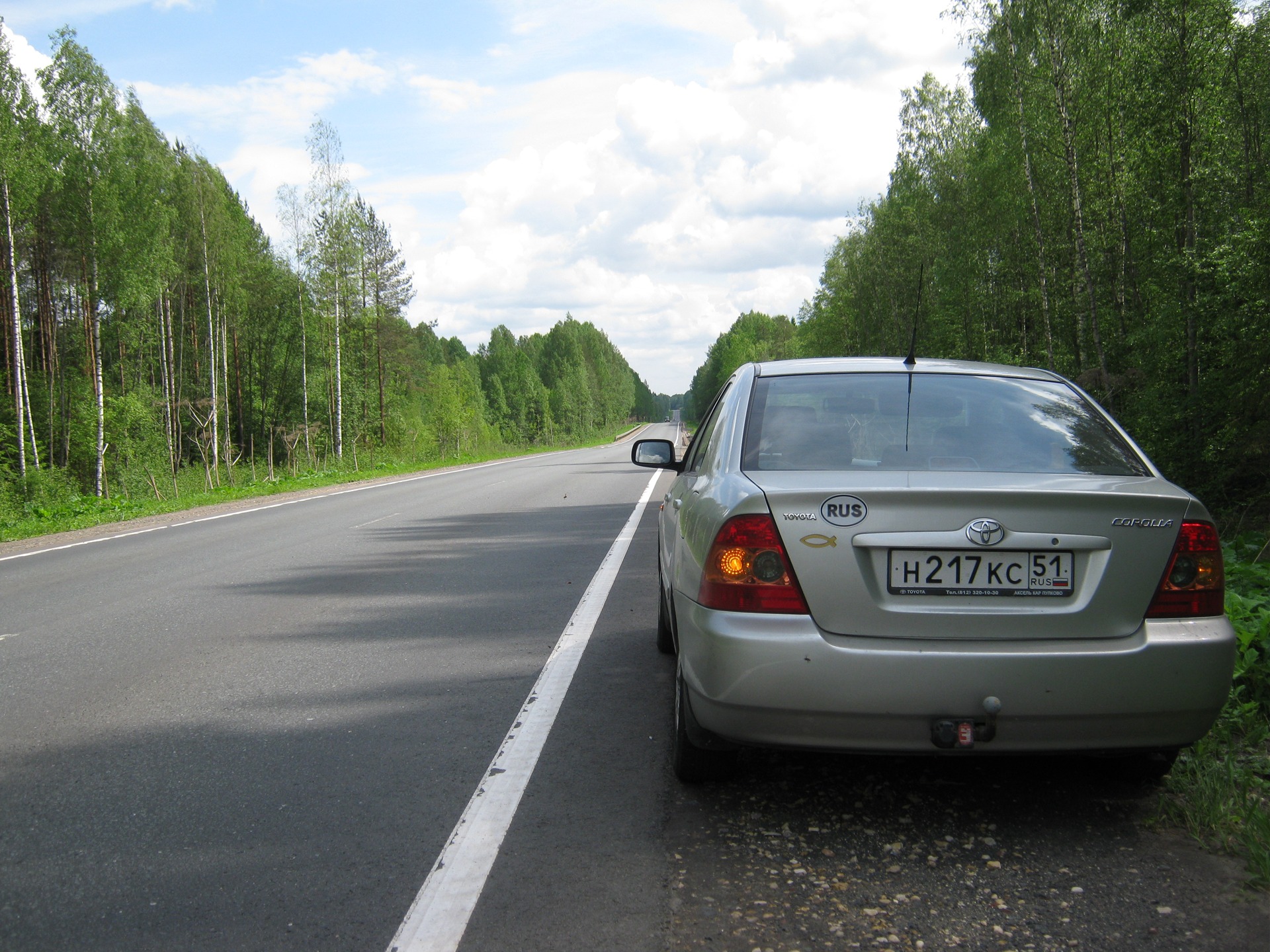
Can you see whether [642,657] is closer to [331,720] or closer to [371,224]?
[331,720]

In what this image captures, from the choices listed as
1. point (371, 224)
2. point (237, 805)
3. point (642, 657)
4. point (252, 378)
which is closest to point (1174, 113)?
point (642, 657)

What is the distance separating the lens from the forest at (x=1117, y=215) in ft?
43.5

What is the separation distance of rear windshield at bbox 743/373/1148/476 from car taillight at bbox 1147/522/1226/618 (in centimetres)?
37

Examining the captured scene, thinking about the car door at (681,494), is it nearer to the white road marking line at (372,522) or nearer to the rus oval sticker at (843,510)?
the rus oval sticker at (843,510)

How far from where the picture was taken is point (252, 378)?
56375mm

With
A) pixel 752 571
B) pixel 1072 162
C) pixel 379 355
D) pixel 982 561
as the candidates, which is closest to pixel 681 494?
pixel 752 571

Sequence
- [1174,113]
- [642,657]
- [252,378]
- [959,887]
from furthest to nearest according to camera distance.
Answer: [252,378] → [1174,113] → [642,657] → [959,887]

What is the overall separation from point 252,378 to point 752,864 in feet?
193

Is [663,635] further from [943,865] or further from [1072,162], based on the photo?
[1072,162]

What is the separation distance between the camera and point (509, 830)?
313 centimetres

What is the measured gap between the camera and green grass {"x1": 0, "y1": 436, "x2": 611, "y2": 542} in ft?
56.7

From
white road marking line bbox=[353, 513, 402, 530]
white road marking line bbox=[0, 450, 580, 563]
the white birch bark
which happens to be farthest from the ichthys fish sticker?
the white birch bark

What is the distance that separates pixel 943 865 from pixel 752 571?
3.48ft

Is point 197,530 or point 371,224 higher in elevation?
point 371,224
